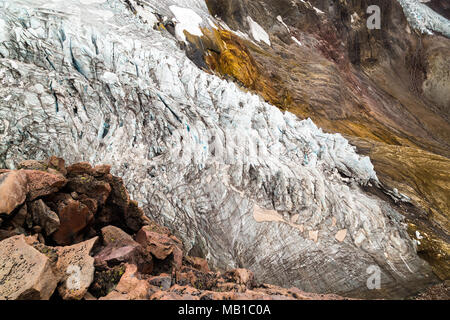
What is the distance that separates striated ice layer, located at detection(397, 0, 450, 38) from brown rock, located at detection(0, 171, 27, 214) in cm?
8892

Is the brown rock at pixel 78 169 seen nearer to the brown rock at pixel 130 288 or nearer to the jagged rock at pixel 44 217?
the jagged rock at pixel 44 217

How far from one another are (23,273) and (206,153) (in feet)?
45.5

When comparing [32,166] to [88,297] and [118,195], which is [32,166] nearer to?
[118,195]

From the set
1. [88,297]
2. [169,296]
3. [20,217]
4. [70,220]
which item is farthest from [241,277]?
[20,217]

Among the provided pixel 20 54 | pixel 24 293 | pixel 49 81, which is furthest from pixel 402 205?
pixel 20 54

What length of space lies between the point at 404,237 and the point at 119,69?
2294cm

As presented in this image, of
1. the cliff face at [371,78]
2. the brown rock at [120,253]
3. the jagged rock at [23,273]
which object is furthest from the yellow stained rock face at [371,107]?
the jagged rock at [23,273]

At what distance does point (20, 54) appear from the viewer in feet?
60.2

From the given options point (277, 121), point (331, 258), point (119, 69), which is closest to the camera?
point (331, 258)

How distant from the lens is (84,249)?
8.83 m

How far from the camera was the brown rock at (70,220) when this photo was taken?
372 inches

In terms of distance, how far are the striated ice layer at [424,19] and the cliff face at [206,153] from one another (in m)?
60.7

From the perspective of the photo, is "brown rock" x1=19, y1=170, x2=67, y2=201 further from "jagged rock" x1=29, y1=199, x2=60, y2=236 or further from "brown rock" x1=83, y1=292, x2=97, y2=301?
"brown rock" x1=83, y1=292, x2=97, y2=301

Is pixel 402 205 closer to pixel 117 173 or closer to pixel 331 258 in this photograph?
pixel 331 258
